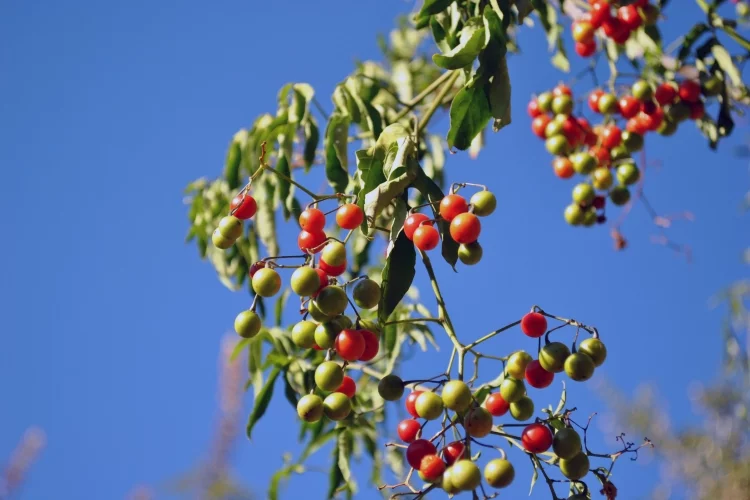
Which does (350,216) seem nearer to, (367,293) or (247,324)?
(367,293)

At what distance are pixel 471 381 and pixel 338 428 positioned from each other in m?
0.97

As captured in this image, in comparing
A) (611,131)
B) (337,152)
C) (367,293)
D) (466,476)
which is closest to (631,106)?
(611,131)

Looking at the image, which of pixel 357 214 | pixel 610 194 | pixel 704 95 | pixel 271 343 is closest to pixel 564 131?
pixel 610 194

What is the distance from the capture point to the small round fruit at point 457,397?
4.97 ft

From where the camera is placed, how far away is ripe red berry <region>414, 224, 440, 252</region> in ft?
5.35

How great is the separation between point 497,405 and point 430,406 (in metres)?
0.19

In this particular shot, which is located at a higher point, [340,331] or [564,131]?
[564,131]

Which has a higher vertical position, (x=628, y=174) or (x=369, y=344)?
(x=628, y=174)

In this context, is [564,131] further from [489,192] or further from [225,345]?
[225,345]

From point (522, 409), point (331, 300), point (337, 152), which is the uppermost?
point (337, 152)

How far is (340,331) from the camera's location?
1659mm

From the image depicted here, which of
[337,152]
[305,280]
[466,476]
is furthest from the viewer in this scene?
[337,152]

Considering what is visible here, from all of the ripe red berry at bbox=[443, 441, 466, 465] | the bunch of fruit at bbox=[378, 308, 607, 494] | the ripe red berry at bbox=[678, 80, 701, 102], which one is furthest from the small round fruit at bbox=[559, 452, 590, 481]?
the ripe red berry at bbox=[678, 80, 701, 102]

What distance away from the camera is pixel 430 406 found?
1565 millimetres
